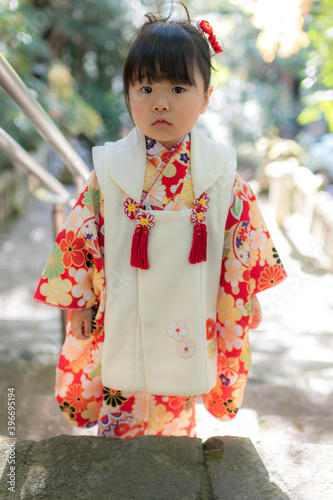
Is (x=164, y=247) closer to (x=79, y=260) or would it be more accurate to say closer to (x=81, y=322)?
(x=79, y=260)

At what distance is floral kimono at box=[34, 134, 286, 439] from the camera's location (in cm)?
133

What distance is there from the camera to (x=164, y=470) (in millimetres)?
1184

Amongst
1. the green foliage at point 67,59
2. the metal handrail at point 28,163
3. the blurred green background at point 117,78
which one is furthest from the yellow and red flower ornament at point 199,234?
the blurred green background at point 117,78

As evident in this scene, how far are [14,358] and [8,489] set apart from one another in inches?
52.4

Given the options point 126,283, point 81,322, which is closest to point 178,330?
point 126,283

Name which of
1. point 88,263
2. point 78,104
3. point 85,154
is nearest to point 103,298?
point 88,263

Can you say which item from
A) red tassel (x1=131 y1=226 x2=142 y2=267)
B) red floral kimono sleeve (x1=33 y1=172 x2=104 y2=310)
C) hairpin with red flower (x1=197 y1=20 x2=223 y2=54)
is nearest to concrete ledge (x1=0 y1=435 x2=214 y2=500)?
red floral kimono sleeve (x1=33 y1=172 x2=104 y2=310)

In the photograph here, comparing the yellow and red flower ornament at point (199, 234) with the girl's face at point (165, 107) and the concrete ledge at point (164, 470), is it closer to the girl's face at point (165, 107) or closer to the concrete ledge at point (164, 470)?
the girl's face at point (165, 107)

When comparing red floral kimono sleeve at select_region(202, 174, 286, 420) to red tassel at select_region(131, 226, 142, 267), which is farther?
red floral kimono sleeve at select_region(202, 174, 286, 420)

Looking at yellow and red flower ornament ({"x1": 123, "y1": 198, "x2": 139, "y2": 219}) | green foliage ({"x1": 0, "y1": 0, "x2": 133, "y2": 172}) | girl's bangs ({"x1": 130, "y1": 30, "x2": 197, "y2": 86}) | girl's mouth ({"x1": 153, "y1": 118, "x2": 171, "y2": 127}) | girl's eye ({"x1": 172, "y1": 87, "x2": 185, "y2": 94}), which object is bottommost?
yellow and red flower ornament ({"x1": 123, "y1": 198, "x2": 139, "y2": 219})

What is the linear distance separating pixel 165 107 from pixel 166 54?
0.43 feet

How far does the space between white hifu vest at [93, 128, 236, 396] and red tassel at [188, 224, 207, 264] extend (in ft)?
0.07

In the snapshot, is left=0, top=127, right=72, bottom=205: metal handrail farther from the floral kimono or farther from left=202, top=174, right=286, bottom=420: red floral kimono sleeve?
left=202, top=174, right=286, bottom=420: red floral kimono sleeve

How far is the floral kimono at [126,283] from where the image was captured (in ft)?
4.35
